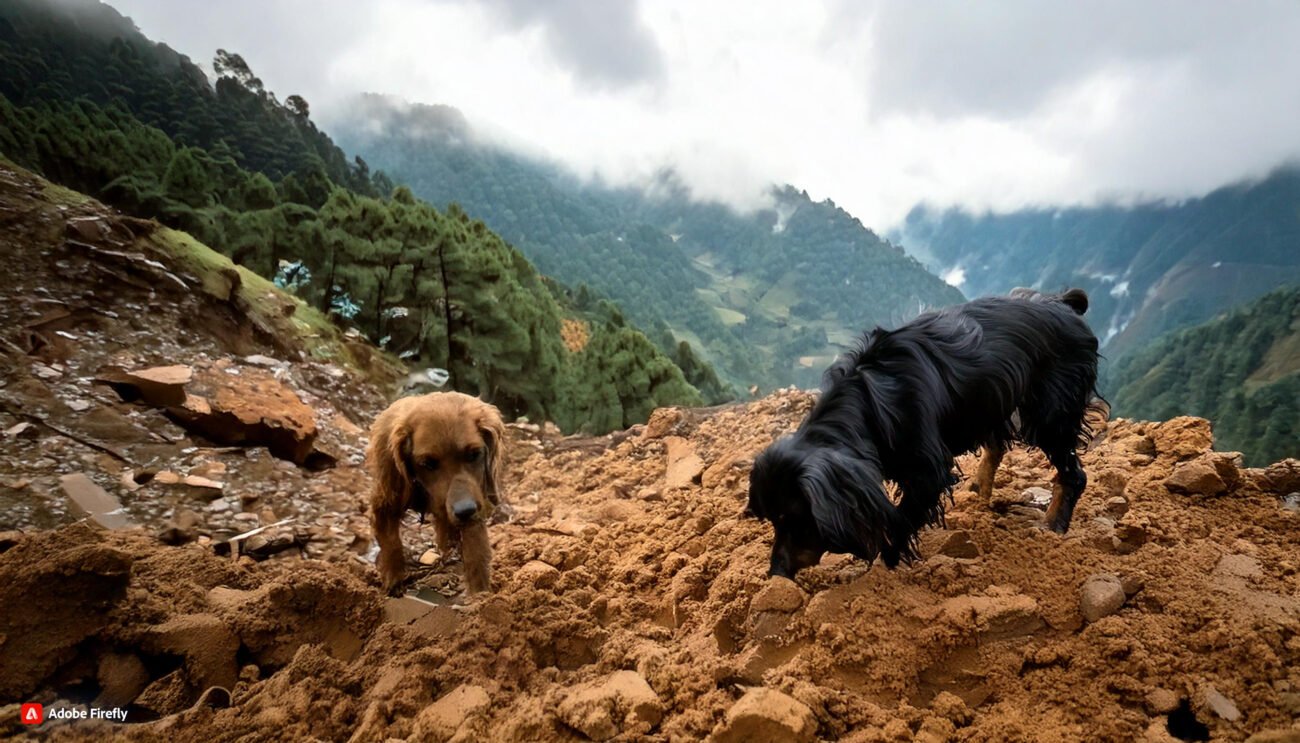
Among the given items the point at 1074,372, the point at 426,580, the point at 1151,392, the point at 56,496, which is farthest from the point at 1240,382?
the point at 56,496

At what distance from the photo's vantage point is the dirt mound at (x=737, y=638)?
232 cm

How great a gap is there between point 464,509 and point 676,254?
489ft

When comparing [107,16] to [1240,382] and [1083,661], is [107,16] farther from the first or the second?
[1240,382]

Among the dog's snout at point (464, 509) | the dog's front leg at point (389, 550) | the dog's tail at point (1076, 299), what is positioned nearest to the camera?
the dog's snout at point (464, 509)

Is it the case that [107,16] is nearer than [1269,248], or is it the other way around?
[107,16]

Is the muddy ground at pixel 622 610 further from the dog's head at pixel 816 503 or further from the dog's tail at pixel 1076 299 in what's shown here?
the dog's tail at pixel 1076 299

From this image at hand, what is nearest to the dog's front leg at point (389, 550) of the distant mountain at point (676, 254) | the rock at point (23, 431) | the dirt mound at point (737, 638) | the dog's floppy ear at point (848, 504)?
the dirt mound at point (737, 638)

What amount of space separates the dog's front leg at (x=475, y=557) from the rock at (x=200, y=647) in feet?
4.30

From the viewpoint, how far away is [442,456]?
3.73 metres

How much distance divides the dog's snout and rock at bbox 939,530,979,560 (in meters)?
3.07

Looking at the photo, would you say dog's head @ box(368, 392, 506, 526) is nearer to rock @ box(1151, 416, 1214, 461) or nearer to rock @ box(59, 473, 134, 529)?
rock @ box(59, 473, 134, 529)

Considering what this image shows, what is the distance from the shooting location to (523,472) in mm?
8234

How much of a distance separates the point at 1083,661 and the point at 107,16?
883 inches

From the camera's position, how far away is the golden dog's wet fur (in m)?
3.72
